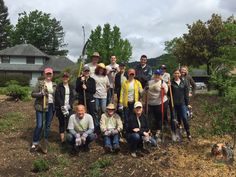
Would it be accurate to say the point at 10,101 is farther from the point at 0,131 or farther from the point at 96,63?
the point at 96,63

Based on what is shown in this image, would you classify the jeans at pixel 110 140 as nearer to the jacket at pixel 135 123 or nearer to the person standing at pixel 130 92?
the jacket at pixel 135 123

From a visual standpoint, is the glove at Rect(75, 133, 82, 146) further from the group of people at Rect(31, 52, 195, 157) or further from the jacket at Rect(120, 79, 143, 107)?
the jacket at Rect(120, 79, 143, 107)

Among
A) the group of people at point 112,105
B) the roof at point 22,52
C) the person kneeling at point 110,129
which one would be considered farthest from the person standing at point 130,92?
the roof at point 22,52

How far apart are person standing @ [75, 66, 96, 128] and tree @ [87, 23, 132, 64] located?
38185 mm

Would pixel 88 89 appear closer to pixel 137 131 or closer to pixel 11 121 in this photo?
pixel 137 131

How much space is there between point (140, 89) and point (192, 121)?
3.43 meters

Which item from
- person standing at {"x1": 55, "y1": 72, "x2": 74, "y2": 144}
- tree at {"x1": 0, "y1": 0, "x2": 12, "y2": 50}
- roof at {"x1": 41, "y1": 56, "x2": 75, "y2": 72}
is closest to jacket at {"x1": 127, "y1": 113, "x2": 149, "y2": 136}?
person standing at {"x1": 55, "y1": 72, "x2": 74, "y2": 144}

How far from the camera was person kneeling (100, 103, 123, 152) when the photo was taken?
32.5ft

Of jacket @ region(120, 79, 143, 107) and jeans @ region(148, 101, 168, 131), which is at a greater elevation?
jacket @ region(120, 79, 143, 107)

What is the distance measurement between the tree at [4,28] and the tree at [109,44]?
1167 inches

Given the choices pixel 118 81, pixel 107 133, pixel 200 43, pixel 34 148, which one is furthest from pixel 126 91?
pixel 200 43

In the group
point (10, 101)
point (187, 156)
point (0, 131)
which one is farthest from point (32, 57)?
point (187, 156)

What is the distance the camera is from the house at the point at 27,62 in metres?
58.3

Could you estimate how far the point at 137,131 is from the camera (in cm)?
974
